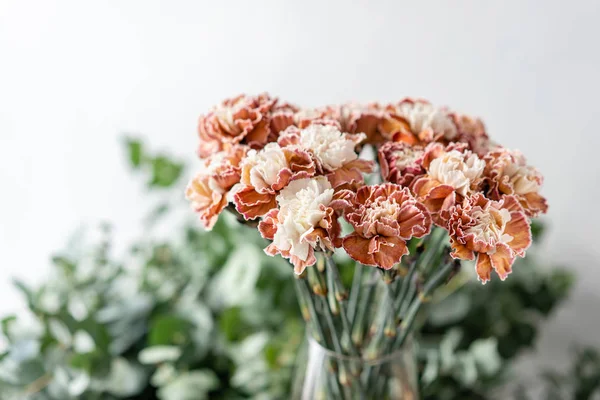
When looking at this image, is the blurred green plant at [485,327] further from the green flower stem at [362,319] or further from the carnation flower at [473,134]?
the carnation flower at [473,134]

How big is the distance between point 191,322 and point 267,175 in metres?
0.42

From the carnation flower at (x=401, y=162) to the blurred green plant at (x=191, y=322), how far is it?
1.09ft

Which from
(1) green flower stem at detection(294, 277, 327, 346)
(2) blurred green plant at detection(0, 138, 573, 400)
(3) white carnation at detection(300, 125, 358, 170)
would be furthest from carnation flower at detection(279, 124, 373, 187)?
(2) blurred green plant at detection(0, 138, 573, 400)

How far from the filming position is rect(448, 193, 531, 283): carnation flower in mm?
357

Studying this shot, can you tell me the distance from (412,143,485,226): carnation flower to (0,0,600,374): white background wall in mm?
437

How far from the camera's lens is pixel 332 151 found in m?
0.39

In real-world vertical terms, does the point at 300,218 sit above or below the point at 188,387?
above

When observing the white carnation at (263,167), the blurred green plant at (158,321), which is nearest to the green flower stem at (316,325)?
the white carnation at (263,167)

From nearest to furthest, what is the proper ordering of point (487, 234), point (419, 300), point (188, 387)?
point (487, 234) → point (419, 300) → point (188, 387)

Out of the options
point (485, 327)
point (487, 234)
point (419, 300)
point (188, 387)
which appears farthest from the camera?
point (485, 327)

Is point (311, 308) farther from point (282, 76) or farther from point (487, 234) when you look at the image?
point (282, 76)

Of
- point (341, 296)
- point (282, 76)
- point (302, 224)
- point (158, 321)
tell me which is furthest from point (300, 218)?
point (282, 76)

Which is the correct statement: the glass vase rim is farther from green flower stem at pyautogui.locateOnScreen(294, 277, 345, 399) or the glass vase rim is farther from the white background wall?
the white background wall

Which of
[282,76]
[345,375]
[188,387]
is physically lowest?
[188,387]
